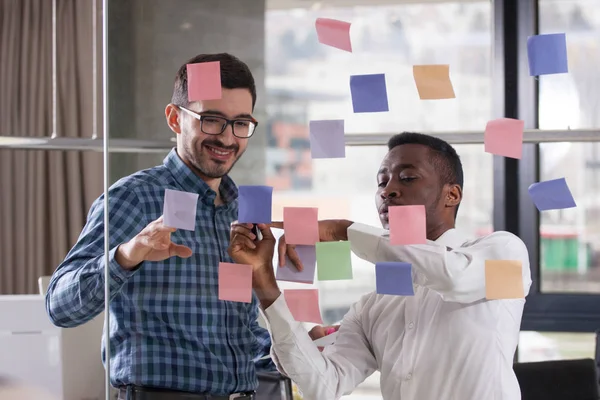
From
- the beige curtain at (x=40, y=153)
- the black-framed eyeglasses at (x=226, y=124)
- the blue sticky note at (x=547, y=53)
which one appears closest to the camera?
the blue sticky note at (x=547, y=53)

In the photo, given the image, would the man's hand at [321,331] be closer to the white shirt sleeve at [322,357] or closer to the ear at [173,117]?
the white shirt sleeve at [322,357]

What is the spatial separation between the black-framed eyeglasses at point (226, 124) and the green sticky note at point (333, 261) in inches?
7.7

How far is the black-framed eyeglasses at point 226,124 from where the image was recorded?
1052 mm

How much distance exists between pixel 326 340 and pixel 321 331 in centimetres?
2

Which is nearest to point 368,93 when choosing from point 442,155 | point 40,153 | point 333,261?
point 442,155

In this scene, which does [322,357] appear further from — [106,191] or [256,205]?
[106,191]

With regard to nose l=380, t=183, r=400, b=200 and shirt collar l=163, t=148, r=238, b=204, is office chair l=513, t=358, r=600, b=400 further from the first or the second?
shirt collar l=163, t=148, r=238, b=204

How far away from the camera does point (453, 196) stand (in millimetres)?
988

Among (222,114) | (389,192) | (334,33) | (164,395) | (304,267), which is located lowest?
(164,395)

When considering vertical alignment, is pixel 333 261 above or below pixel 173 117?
below

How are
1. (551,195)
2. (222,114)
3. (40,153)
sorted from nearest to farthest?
(551,195) → (222,114) → (40,153)

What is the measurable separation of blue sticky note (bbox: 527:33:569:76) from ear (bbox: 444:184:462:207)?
0.58 ft

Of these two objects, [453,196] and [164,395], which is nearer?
[453,196]

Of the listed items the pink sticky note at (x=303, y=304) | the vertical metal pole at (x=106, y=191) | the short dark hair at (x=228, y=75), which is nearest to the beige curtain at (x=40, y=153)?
the vertical metal pole at (x=106, y=191)
